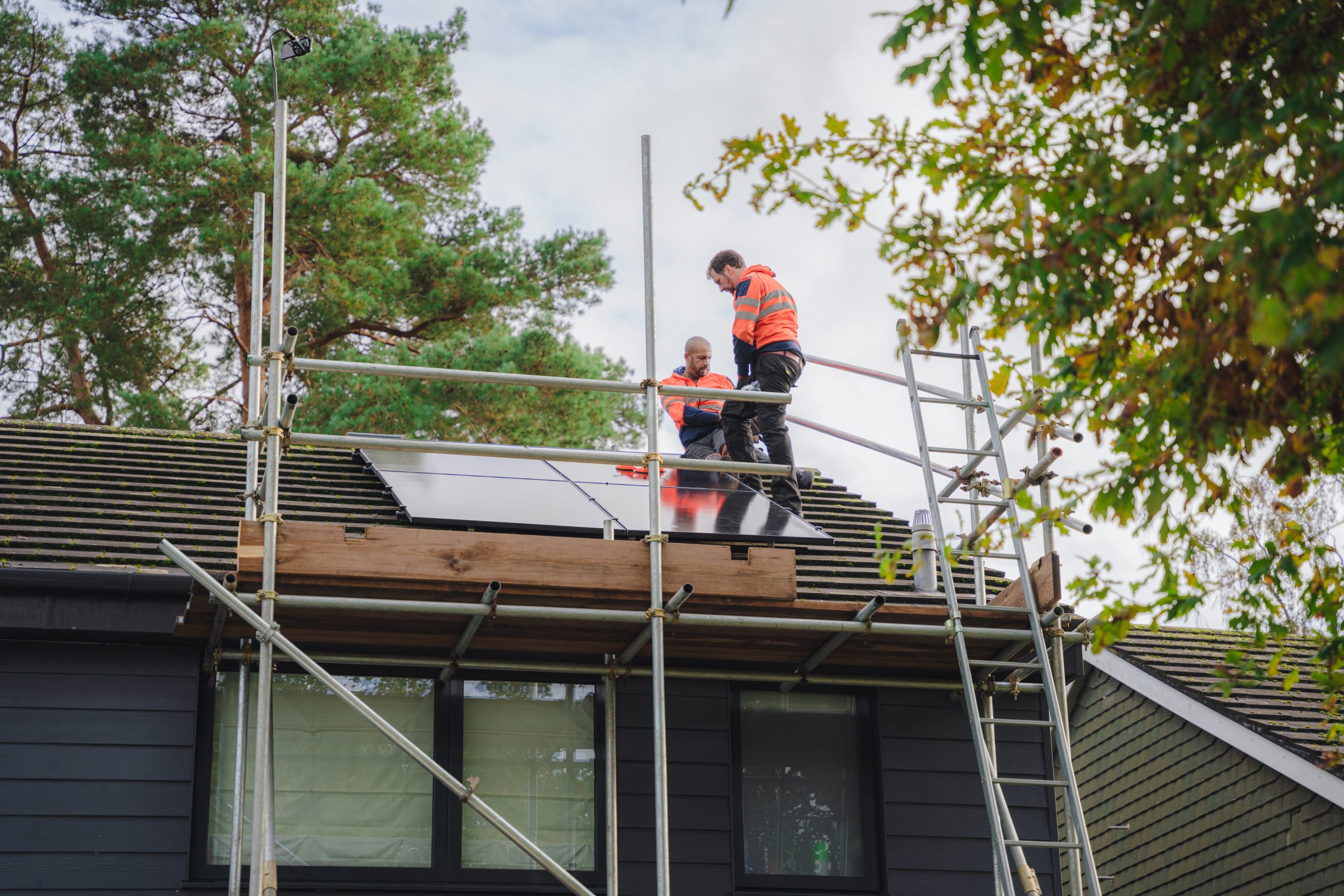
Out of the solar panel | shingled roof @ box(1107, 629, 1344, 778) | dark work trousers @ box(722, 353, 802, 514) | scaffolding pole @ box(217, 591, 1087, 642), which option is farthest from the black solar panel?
shingled roof @ box(1107, 629, 1344, 778)

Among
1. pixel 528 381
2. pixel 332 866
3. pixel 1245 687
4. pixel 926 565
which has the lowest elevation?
pixel 332 866

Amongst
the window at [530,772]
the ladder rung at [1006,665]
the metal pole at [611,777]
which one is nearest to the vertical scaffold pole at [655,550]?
the metal pole at [611,777]

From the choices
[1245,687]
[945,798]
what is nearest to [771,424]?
[945,798]

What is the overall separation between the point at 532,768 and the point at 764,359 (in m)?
2.86

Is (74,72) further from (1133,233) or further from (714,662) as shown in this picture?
(1133,233)

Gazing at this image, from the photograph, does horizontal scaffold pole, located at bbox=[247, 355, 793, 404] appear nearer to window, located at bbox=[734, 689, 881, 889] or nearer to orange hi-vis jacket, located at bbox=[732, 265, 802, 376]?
orange hi-vis jacket, located at bbox=[732, 265, 802, 376]

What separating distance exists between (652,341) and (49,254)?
17.0m

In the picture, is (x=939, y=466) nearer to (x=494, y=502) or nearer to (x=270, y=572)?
(x=494, y=502)

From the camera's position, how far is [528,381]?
23.8 feet

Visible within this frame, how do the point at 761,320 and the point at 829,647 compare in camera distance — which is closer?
the point at 829,647

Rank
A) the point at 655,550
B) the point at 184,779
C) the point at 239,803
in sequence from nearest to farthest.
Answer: the point at 239,803 → the point at 655,550 → the point at 184,779

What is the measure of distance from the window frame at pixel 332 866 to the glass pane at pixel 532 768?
5.5 inches

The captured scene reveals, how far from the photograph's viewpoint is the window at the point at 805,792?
7.95m

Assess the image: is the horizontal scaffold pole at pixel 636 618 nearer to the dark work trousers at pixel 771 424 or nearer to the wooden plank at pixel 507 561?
the wooden plank at pixel 507 561
